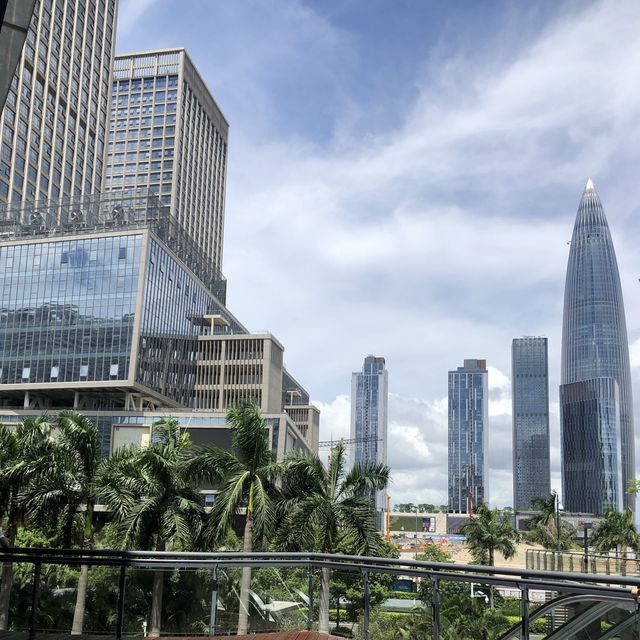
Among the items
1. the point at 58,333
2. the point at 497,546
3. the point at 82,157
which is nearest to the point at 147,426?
the point at 58,333

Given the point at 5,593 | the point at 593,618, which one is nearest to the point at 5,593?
the point at 5,593

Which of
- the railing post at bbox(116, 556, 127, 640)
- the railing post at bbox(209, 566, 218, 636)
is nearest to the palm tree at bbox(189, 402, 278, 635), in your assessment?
the railing post at bbox(209, 566, 218, 636)

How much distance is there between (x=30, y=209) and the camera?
96.6 meters

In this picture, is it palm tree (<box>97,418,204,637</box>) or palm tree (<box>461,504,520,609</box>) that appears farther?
palm tree (<box>461,504,520,609</box>)

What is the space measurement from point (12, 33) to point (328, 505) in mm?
19106

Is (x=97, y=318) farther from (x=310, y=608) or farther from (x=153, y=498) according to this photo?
(x=310, y=608)

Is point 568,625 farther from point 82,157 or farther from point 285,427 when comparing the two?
point 82,157

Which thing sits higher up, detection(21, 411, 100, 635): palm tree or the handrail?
detection(21, 411, 100, 635): palm tree

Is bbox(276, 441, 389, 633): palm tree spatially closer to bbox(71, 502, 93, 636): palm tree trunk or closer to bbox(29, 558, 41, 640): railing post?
bbox(71, 502, 93, 636): palm tree trunk

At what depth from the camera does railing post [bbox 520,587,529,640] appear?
25.5ft

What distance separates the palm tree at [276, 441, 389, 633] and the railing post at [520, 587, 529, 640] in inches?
642

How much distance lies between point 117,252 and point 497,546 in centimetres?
5403

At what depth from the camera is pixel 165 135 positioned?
15662 centimetres

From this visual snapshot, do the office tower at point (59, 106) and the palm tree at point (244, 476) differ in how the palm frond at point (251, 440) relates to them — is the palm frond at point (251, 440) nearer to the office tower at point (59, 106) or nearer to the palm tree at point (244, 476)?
the palm tree at point (244, 476)
